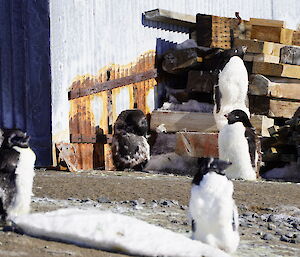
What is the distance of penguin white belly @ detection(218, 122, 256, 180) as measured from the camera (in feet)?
26.9

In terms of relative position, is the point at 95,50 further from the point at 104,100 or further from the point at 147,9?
the point at 147,9

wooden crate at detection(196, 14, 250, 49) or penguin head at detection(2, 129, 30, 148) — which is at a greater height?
wooden crate at detection(196, 14, 250, 49)

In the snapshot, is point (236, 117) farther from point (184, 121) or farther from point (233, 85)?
point (184, 121)

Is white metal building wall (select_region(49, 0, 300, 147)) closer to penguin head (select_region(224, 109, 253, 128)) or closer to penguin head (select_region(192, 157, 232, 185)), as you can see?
penguin head (select_region(224, 109, 253, 128))

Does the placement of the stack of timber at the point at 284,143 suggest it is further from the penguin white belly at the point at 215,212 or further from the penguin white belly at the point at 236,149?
the penguin white belly at the point at 215,212

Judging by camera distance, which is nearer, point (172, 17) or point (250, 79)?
point (250, 79)

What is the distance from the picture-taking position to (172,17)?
38.3 feet

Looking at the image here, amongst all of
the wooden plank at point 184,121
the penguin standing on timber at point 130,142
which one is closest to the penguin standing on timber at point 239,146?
the penguin standing on timber at point 130,142

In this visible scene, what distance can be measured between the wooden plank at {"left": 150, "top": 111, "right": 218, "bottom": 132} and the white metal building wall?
127 centimetres

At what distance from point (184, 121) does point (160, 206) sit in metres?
5.22

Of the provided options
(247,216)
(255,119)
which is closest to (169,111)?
(255,119)

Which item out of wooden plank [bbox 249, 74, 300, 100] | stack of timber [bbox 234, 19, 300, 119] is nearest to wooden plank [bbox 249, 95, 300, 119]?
stack of timber [bbox 234, 19, 300, 119]

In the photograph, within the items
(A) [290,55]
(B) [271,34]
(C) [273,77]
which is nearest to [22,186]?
(C) [273,77]

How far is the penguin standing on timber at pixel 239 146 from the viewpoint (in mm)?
8195
